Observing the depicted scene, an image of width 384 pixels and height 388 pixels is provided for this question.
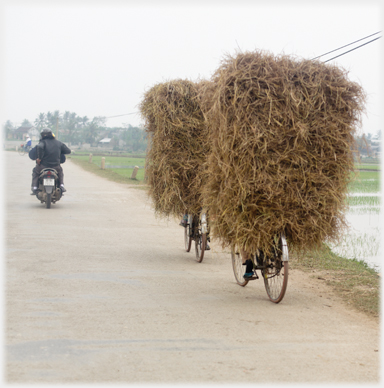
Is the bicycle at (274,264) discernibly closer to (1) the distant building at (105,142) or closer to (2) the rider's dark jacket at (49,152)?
(2) the rider's dark jacket at (49,152)

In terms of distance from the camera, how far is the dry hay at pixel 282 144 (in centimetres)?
560

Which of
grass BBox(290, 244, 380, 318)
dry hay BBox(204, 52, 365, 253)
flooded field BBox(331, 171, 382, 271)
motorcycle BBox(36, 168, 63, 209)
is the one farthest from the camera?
motorcycle BBox(36, 168, 63, 209)

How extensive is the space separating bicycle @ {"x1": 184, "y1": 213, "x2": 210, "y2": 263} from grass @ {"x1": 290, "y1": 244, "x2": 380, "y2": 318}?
153 centimetres

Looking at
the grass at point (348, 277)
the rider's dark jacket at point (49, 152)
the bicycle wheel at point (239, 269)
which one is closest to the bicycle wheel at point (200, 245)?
the bicycle wheel at point (239, 269)

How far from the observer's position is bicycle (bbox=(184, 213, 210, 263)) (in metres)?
7.85

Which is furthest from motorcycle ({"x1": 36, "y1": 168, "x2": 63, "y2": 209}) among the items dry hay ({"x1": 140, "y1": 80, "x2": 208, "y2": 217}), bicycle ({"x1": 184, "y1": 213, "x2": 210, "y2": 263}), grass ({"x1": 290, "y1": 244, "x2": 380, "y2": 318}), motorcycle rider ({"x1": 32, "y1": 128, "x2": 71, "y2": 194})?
grass ({"x1": 290, "y1": 244, "x2": 380, "y2": 318})

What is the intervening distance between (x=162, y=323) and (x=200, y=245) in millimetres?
3453

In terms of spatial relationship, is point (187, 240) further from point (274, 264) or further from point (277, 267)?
point (277, 267)

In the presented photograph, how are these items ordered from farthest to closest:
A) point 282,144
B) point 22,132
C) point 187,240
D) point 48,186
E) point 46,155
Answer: point 22,132 < point 46,155 < point 48,186 < point 187,240 < point 282,144

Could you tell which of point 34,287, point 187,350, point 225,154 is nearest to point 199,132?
point 225,154

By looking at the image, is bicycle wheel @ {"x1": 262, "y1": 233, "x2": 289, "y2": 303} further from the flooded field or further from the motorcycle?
the motorcycle

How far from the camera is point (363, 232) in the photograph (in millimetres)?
12672

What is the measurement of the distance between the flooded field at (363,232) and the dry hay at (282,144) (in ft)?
1.81

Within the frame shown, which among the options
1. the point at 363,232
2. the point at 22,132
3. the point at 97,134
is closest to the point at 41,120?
the point at 22,132
